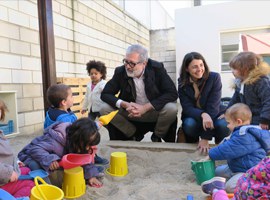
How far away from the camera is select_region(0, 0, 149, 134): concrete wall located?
3305 millimetres

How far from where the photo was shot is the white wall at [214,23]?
743 centimetres

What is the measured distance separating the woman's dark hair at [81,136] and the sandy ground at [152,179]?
275 millimetres

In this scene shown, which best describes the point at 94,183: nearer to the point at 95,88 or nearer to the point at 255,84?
the point at 255,84

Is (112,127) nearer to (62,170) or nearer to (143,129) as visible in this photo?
(143,129)

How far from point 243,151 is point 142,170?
0.74 m

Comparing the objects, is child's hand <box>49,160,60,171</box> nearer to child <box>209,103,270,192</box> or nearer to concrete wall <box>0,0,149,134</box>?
child <box>209,103,270,192</box>

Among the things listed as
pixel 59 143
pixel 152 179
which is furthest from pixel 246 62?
pixel 59 143

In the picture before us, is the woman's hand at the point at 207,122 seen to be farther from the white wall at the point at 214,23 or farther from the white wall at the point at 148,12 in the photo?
the white wall at the point at 214,23

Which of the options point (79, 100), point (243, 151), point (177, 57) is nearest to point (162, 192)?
point (243, 151)

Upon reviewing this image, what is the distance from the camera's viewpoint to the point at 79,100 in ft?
15.9

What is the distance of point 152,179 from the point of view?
177 centimetres

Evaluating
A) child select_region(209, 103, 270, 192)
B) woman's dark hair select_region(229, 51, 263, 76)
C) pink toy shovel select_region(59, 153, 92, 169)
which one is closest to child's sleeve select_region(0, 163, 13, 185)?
pink toy shovel select_region(59, 153, 92, 169)

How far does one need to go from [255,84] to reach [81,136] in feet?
4.38

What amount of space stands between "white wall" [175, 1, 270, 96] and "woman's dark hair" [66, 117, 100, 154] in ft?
21.3
